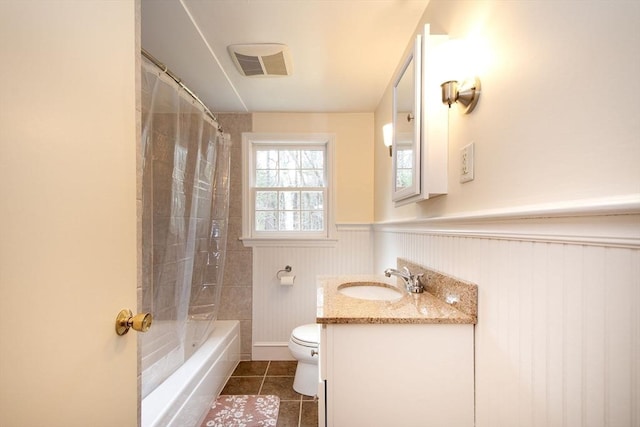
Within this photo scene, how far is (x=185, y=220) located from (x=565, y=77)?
1766 millimetres

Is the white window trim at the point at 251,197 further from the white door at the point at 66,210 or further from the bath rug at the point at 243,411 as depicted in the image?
the white door at the point at 66,210

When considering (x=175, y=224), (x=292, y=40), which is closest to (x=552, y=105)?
(x=292, y=40)

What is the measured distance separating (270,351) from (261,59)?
7.45 ft

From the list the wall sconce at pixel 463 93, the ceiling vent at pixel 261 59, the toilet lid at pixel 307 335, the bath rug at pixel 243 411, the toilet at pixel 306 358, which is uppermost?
the ceiling vent at pixel 261 59

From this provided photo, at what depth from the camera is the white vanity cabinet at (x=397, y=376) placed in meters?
0.86

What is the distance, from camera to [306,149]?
258 centimetres

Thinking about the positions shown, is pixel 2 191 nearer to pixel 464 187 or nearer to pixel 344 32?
pixel 464 187

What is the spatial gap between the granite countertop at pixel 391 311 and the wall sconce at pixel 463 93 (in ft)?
2.29

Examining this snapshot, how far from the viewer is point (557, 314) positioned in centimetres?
58

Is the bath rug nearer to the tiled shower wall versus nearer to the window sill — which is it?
the tiled shower wall

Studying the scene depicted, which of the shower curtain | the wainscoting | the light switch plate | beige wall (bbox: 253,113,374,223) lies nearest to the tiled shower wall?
beige wall (bbox: 253,113,374,223)

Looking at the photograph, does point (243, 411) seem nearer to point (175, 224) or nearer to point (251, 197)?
point (175, 224)

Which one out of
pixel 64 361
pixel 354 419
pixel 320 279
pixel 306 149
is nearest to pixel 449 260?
pixel 354 419

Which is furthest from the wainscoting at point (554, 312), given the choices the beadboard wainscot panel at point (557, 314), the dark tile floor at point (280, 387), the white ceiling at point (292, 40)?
the dark tile floor at point (280, 387)
